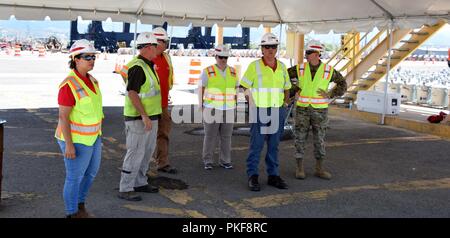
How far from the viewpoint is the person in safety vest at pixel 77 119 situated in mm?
4367

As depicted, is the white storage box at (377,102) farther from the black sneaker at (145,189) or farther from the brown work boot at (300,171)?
the black sneaker at (145,189)

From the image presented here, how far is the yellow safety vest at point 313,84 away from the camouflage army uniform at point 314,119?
65 millimetres

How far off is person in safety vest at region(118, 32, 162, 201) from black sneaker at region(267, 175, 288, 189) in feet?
5.89

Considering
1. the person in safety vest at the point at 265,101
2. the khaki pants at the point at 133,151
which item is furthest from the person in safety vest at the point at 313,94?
the khaki pants at the point at 133,151

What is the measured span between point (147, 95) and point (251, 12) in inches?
317

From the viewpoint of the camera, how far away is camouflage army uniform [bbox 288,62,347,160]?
6781 mm

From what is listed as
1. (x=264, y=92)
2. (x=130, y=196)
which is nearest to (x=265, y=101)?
(x=264, y=92)

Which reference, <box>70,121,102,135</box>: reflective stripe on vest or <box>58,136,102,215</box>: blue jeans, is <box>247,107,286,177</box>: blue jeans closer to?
<box>58,136,102,215</box>: blue jeans

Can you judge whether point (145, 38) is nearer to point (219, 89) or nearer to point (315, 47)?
point (219, 89)

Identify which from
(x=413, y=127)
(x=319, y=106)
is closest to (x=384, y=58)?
(x=413, y=127)

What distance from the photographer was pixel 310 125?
6949 millimetres

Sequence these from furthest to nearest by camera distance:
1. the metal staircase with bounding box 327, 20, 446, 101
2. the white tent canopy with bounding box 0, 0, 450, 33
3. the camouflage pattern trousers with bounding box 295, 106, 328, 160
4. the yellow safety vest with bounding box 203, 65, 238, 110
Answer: the metal staircase with bounding box 327, 20, 446, 101, the white tent canopy with bounding box 0, 0, 450, 33, the yellow safety vest with bounding box 203, 65, 238, 110, the camouflage pattern trousers with bounding box 295, 106, 328, 160

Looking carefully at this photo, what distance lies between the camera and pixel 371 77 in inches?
627

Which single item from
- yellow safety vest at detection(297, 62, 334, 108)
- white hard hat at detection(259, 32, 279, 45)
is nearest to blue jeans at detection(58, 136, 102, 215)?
white hard hat at detection(259, 32, 279, 45)
